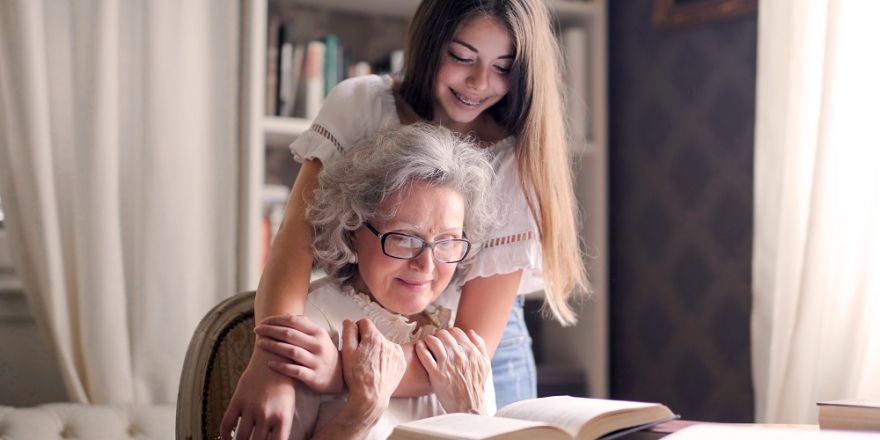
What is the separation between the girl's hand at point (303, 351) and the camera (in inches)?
44.1

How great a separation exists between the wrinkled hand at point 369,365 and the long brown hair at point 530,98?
417 mm

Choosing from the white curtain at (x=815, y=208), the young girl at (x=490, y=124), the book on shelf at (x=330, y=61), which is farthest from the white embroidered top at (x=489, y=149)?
the book on shelf at (x=330, y=61)

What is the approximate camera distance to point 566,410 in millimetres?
1117

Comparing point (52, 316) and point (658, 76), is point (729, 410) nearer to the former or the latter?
point (658, 76)

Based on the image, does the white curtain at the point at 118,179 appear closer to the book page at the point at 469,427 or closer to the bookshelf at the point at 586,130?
the bookshelf at the point at 586,130

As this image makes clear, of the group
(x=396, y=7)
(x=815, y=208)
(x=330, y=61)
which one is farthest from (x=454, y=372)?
(x=396, y=7)

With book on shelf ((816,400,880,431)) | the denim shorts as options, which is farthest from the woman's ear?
book on shelf ((816,400,880,431))

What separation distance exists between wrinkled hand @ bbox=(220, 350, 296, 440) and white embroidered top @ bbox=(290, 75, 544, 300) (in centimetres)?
43

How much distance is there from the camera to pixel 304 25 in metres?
3.01

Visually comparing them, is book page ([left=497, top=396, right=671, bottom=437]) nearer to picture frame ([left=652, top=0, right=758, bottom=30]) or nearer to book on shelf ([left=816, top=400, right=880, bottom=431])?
book on shelf ([left=816, top=400, right=880, bottom=431])

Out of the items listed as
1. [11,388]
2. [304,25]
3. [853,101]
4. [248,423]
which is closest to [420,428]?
[248,423]

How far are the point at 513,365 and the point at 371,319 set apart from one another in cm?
50

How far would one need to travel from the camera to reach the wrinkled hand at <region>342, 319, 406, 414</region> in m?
1.14

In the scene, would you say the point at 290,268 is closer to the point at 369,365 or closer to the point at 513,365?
the point at 369,365
